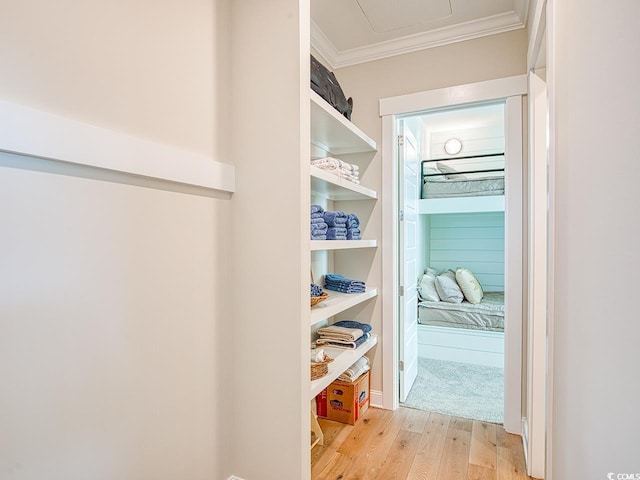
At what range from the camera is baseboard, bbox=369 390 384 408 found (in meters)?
2.51

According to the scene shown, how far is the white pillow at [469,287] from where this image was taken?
3.92m

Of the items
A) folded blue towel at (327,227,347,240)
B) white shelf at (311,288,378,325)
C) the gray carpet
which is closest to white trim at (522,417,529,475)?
the gray carpet

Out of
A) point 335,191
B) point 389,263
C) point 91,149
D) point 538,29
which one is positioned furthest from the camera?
point 389,263

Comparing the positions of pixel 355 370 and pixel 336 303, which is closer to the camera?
pixel 336 303

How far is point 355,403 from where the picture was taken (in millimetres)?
2271

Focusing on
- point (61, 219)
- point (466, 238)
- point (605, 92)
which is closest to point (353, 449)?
point (61, 219)

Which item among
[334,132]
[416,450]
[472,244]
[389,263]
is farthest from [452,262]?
[334,132]

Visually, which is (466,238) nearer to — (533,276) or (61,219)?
(533,276)

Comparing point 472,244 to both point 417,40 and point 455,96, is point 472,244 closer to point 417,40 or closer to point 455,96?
point 455,96

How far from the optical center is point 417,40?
2363 millimetres

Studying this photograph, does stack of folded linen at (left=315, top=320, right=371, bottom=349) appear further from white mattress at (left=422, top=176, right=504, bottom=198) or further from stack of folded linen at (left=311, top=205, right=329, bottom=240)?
white mattress at (left=422, top=176, right=504, bottom=198)

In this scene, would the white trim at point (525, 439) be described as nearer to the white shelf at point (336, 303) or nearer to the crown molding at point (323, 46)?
the white shelf at point (336, 303)

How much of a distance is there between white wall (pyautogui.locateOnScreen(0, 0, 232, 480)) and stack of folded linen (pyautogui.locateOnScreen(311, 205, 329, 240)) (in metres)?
0.54

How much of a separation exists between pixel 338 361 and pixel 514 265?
1.23 metres
